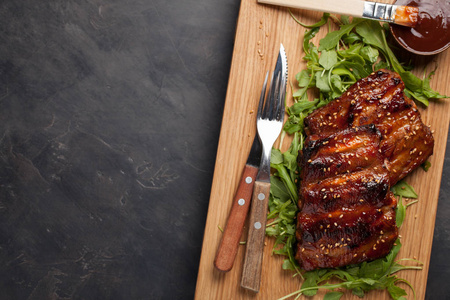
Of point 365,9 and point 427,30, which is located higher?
point 365,9

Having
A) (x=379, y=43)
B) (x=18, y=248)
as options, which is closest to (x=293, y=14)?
(x=379, y=43)

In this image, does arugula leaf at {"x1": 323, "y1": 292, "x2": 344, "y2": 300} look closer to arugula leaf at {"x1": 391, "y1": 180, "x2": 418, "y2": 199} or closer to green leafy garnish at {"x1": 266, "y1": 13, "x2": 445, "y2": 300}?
green leafy garnish at {"x1": 266, "y1": 13, "x2": 445, "y2": 300}

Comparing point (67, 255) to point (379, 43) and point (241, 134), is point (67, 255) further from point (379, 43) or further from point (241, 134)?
point (379, 43)

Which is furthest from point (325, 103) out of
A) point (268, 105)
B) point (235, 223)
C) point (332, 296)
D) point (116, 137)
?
point (116, 137)

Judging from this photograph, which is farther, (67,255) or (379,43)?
(67,255)

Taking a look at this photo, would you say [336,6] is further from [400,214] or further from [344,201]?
[400,214]

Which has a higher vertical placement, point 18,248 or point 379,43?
point 379,43
